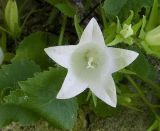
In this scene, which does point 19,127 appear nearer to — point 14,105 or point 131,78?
point 14,105

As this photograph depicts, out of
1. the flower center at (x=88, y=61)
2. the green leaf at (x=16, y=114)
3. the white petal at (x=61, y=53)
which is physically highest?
the white petal at (x=61, y=53)

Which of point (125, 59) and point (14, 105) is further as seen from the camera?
point (14, 105)

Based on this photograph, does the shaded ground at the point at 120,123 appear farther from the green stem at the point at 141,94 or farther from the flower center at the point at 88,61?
the flower center at the point at 88,61

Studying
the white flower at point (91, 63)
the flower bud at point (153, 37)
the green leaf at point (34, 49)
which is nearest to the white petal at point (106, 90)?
the white flower at point (91, 63)

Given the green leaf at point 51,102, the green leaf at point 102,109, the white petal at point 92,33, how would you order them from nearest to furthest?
the white petal at point 92,33
the green leaf at point 51,102
the green leaf at point 102,109

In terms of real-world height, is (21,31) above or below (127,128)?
above

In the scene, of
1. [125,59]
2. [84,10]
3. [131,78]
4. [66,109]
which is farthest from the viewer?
[84,10]

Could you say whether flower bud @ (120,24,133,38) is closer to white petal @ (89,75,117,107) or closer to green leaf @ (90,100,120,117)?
white petal @ (89,75,117,107)

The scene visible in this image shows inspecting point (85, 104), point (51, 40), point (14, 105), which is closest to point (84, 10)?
point (51, 40)
